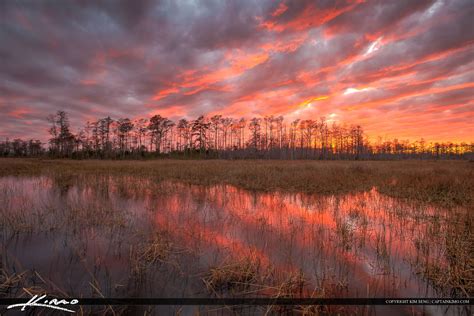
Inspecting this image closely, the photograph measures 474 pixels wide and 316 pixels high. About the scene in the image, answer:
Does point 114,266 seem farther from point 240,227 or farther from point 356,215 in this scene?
point 356,215

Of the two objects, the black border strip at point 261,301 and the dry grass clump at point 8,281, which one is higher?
the dry grass clump at point 8,281

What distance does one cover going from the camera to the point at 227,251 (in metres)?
4.34

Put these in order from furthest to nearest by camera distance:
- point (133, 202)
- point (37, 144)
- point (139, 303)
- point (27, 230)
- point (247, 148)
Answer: point (37, 144), point (247, 148), point (133, 202), point (27, 230), point (139, 303)

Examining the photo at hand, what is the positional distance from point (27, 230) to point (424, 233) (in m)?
10.5

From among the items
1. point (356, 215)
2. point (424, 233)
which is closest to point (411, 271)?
point (424, 233)

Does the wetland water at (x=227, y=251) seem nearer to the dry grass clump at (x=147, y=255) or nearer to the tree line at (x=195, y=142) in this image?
the dry grass clump at (x=147, y=255)

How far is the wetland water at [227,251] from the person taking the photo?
308 centimetres

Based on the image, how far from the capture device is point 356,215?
6875mm

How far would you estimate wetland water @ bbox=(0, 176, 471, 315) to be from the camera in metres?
3.08

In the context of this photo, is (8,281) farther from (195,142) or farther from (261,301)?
(195,142)
